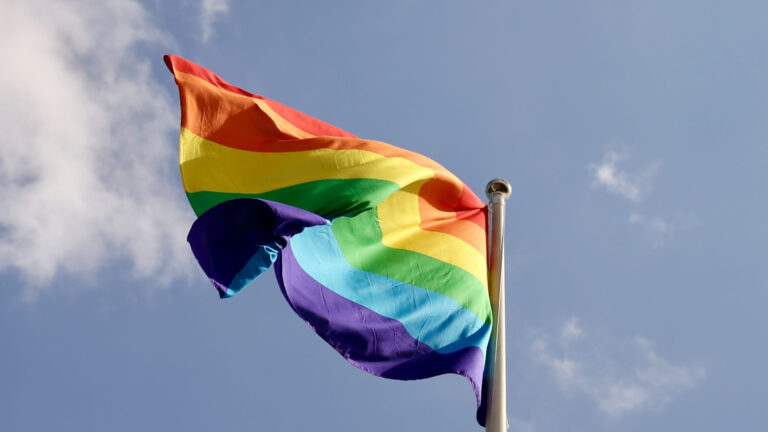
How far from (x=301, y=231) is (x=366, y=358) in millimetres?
1426

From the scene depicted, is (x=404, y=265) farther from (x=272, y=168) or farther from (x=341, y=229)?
(x=272, y=168)

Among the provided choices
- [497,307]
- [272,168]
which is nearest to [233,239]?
[272,168]

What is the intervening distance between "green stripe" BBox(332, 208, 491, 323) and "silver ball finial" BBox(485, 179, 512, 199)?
3.78ft

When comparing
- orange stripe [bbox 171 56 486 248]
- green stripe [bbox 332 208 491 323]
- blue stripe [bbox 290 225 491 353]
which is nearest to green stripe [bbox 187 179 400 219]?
green stripe [bbox 332 208 491 323]

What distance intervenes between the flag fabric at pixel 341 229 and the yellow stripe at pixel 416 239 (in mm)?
14

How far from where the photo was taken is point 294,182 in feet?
36.6

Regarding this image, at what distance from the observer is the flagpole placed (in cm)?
979

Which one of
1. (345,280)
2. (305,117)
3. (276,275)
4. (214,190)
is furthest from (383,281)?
(305,117)

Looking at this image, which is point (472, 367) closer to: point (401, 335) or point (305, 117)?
point (401, 335)

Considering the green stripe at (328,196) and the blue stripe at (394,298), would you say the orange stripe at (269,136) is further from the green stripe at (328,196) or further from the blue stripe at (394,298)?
the blue stripe at (394,298)

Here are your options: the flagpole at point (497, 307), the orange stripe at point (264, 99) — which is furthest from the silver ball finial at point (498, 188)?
the orange stripe at point (264, 99)

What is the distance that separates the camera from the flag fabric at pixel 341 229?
31.3 feet

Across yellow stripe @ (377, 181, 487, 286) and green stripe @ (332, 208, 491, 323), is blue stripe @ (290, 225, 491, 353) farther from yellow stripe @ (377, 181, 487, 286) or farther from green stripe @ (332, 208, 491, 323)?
yellow stripe @ (377, 181, 487, 286)

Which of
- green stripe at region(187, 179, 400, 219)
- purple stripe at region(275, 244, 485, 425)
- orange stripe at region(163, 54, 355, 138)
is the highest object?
orange stripe at region(163, 54, 355, 138)
